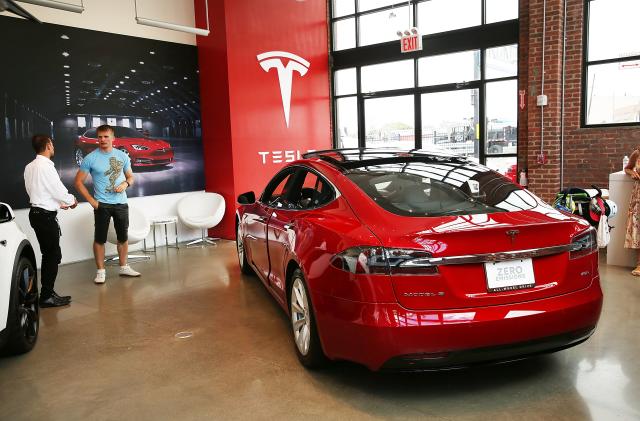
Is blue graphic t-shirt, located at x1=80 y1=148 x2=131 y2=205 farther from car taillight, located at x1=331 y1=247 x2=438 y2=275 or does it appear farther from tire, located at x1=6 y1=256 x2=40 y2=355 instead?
car taillight, located at x1=331 y1=247 x2=438 y2=275

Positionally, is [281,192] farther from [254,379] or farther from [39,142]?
[39,142]

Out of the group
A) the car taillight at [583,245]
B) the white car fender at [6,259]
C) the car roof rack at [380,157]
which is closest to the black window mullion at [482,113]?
the car roof rack at [380,157]

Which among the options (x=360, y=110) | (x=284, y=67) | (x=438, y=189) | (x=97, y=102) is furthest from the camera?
(x=360, y=110)

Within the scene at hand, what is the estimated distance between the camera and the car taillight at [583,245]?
2.63m

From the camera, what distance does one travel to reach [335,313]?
2.67 meters

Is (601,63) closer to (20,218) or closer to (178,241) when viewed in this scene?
(178,241)

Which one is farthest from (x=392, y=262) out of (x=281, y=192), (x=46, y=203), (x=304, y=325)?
(x=46, y=203)

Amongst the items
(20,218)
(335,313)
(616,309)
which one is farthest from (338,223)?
(20,218)

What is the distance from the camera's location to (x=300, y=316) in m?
3.22

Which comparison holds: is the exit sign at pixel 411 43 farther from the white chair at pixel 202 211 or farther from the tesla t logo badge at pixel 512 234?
the tesla t logo badge at pixel 512 234

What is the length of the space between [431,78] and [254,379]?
737 cm

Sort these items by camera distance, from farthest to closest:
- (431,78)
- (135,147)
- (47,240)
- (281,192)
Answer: (431,78)
(135,147)
(47,240)
(281,192)

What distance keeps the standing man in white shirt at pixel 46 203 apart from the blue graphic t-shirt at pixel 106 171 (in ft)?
2.13

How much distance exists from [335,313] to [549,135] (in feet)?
20.7
